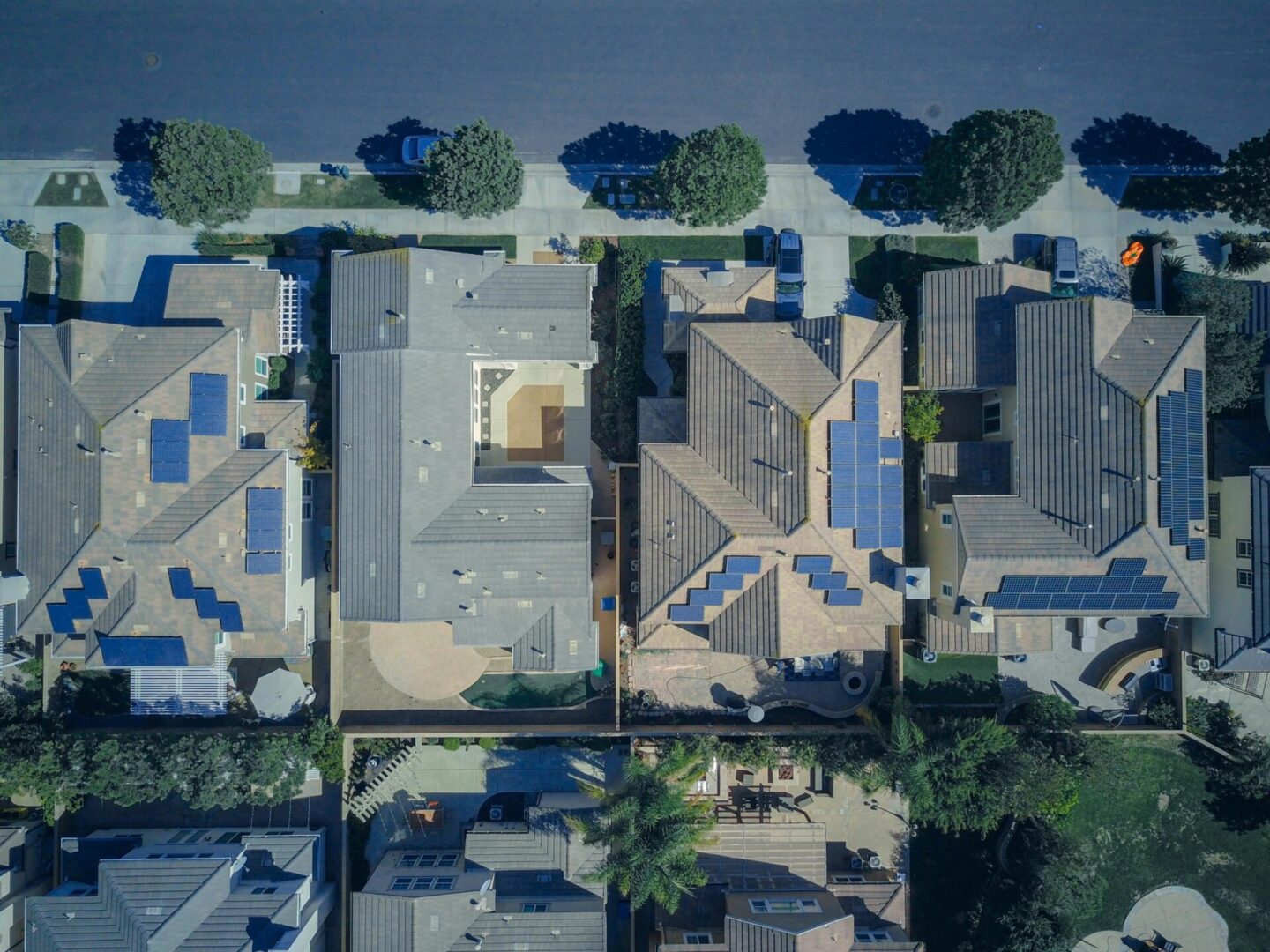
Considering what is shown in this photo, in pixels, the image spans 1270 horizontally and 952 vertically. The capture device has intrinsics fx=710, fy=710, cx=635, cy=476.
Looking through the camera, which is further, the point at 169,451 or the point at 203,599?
the point at 203,599

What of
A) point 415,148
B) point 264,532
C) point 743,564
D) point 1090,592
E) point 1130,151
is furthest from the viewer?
point 1130,151

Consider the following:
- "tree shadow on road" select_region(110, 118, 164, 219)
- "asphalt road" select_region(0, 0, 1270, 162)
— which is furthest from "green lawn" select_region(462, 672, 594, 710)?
"tree shadow on road" select_region(110, 118, 164, 219)

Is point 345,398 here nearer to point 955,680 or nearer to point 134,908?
point 134,908

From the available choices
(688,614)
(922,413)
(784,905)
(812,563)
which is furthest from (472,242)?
(784,905)

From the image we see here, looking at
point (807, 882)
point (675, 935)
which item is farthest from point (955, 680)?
point (675, 935)

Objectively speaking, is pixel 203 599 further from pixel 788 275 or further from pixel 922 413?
pixel 922 413

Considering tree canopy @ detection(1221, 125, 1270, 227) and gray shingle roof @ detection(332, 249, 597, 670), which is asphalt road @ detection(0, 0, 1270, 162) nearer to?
tree canopy @ detection(1221, 125, 1270, 227)

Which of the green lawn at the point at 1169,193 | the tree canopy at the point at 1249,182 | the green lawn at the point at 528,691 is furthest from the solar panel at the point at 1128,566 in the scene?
the green lawn at the point at 528,691
